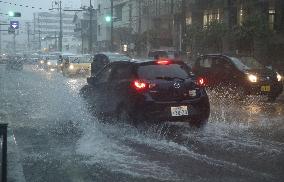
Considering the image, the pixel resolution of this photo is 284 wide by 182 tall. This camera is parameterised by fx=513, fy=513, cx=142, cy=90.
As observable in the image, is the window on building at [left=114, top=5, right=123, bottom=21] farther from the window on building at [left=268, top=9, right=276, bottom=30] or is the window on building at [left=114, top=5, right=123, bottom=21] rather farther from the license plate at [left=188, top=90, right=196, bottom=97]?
the license plate at [left=188, top=90, right=196, bottom=97]

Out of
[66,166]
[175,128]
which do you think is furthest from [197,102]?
[66,166]

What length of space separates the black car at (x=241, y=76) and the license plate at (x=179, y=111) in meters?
6.70

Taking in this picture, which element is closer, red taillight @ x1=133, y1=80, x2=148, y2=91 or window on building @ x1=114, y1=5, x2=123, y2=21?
red taillight @ x1=133, y1=80, x2=148, y2=91

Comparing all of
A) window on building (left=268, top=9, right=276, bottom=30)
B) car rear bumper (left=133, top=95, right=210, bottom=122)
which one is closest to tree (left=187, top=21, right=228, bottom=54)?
window on building (left=268, top=9, right=276, bottom=30)

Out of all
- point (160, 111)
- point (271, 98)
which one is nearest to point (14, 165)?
point (160, 111)

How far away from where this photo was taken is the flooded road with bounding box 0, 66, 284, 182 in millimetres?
6977

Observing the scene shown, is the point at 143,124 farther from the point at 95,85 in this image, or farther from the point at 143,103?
the point at 95,85

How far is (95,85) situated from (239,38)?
2204 centimetres

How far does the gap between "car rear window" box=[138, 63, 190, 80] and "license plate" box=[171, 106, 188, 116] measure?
707mm

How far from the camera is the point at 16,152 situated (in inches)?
322

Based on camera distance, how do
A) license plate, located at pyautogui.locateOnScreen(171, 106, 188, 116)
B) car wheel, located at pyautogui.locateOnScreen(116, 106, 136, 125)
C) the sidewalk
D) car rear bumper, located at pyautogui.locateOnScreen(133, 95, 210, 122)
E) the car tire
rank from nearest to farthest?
the sidewalk, car rear bumper, located at pyautogui.locateOnScreen(133, 95, 210, 122), license plate, located at pyautogui.locateOnScreen(171, 106, 188, 116), car wheel, located at pyautogui.locateOnScreen(116, 106, 136, 125), the car tire

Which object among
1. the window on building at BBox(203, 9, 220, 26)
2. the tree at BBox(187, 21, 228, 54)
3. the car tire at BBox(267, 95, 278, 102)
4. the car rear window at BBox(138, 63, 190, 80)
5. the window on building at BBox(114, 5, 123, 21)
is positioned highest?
the window on building at BBox(114, 5, 123, 21)

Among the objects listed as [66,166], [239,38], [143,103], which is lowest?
[66,166]

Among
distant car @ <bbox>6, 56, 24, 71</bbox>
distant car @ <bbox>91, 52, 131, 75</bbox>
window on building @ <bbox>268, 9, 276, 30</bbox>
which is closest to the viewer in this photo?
distant car @ <bbox>91, 52, 131, 75</bbox>
